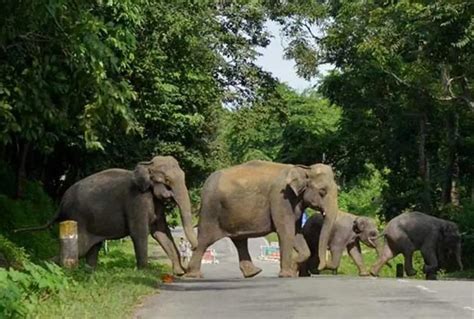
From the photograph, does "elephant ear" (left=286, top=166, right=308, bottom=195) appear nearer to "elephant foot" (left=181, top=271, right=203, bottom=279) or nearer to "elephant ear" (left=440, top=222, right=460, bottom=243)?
"elephant foot" (left=181, top=271, right=203, bottom=279)

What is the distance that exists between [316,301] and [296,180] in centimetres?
903

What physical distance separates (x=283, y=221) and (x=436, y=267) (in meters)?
8.02

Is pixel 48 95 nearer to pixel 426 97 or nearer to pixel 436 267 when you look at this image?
pixel 436 267

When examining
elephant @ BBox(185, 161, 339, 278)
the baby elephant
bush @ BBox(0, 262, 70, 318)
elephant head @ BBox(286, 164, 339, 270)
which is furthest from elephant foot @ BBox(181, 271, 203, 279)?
bush @ BBox(0, 262, 70, 318)

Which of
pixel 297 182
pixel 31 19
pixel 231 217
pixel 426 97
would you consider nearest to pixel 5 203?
pixel 231 217

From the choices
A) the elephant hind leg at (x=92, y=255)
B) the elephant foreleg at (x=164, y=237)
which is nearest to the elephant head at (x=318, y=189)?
the elephant foreleg at (x=164, y=237)

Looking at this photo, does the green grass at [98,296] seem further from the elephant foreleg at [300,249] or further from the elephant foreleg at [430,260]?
the elephant foreleg at [430,260]

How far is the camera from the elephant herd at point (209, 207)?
1942 cm

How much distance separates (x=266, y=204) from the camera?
830 inches

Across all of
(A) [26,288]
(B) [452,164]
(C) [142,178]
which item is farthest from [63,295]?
(B) [452,164]

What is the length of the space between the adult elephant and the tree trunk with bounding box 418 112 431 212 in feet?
56.6

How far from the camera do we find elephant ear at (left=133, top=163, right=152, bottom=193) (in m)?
19.4

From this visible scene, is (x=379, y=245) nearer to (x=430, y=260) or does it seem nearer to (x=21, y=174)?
(x=430, y=260)

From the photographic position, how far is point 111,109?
12609 millimetres
